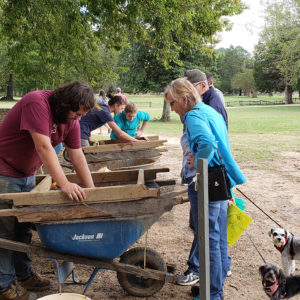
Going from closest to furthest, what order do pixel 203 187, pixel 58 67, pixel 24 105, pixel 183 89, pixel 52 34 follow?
pixel 203 187 < pixel 24 105 < pixel 183 89 < pixel 52 34 < pixel 58 67

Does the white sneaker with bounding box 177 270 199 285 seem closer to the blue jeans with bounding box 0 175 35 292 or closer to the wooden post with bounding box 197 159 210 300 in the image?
the wooden post with bounding box 197 159 210 300

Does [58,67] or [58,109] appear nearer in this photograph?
[58,109]

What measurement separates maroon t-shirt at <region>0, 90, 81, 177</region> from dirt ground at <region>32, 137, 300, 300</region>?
3.90 ft

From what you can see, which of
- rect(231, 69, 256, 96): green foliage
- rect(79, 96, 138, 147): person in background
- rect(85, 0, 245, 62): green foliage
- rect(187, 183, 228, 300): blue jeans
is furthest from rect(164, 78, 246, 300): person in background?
rect(231, 69, 256, 96): green foliage

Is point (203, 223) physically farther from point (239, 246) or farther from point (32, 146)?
point (239, 246)

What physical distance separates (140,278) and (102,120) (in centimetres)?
257

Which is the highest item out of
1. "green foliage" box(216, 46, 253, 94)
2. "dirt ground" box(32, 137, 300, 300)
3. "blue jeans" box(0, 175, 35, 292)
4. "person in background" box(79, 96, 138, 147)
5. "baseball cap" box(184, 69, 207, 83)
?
"green foliage" box(216, 46, 253, 94)

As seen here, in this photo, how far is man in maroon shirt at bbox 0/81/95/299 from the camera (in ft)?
8.20

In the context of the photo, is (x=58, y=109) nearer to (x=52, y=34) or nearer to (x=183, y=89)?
A: (x=183, y=89)

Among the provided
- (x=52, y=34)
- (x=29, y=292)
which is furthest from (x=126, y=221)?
(x=52, y=34)

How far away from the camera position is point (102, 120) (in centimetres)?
518

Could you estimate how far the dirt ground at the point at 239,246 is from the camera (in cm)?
333

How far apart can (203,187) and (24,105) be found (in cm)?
130

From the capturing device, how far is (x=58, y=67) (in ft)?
29.9
